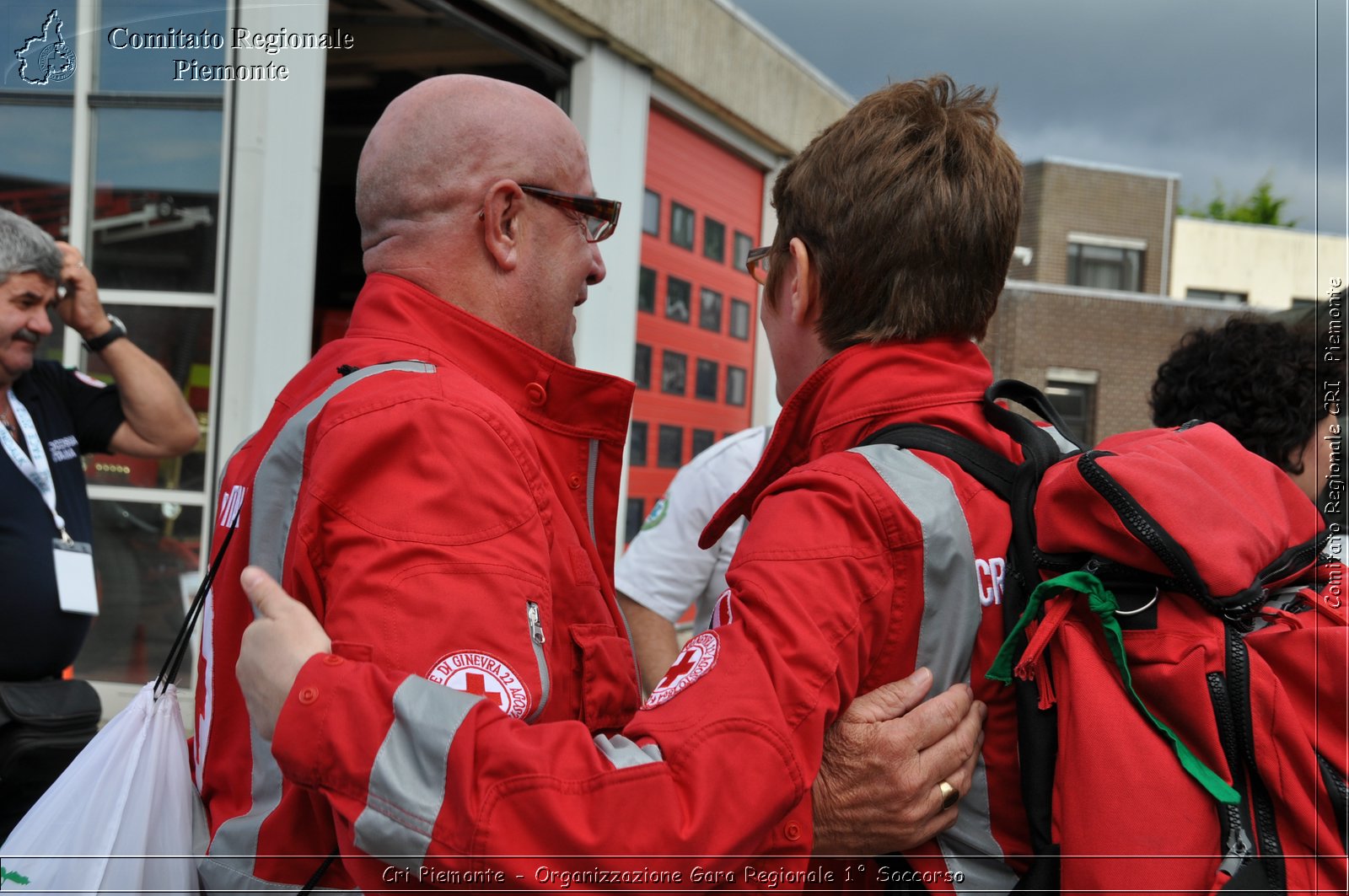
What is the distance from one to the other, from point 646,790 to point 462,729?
0.70ft

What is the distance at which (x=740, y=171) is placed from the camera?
25.5ft

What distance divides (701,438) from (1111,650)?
6.35 metres

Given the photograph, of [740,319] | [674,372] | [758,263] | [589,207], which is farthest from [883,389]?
[740,319]

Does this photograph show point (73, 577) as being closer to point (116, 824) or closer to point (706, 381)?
point (116, 824)

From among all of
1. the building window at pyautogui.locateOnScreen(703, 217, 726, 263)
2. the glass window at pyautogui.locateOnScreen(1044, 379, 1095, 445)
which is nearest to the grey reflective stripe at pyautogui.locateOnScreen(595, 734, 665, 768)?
the building window at pyautogui.locateOnScreen(703, 217, 726, 263)

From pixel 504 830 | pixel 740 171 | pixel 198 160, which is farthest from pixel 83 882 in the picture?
pixel 740 171

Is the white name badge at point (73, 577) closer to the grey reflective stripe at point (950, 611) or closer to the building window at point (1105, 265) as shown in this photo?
the grey reflective stripe at point (950, 611)

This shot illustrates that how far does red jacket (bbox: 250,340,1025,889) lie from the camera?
115 centimetres

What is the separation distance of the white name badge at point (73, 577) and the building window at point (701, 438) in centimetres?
478

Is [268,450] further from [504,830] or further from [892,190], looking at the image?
[892,190]

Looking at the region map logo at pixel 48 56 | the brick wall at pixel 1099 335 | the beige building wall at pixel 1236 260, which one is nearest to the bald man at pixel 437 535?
the region map logo at pixel 48 56

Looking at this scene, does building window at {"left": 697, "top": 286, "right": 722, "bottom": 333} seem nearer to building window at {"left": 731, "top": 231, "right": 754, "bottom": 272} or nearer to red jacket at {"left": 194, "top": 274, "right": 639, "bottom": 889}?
building window at {"left": 731, "top": 231, "right": 754, "bottom": 272}

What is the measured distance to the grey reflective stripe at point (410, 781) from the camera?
3.78 feet

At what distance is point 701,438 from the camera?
7.68m
